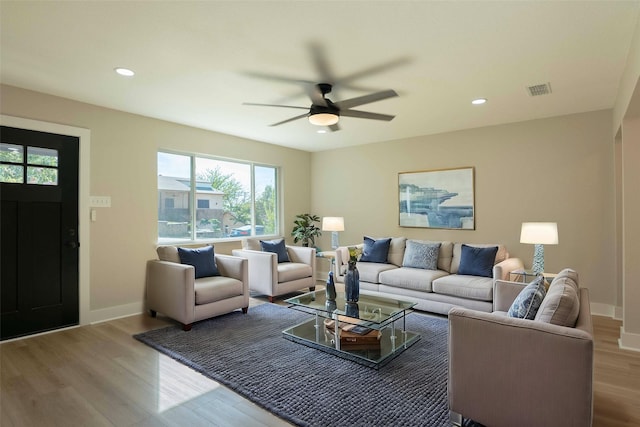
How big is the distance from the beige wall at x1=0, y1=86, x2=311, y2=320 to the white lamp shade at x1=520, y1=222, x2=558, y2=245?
450cm

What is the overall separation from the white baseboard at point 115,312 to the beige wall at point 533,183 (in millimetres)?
3741

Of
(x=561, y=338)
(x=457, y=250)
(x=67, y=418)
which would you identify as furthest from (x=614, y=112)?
(x=67, y=418)

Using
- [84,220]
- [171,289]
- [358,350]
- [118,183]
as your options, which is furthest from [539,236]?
[84,220]

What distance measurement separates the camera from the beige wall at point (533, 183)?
13.5 feet

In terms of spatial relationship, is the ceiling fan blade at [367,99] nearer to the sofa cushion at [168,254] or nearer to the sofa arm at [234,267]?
the sofa arm at [234,267]

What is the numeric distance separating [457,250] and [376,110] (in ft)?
7.20

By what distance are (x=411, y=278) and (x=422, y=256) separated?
0.52 metres

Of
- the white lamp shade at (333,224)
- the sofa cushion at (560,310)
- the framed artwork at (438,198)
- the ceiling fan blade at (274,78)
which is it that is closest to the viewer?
the sofa cushion at (560,310)

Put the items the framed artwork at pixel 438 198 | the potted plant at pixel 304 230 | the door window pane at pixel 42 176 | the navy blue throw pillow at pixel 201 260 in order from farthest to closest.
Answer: the potted plant at pixel 304 230, the framed artwork at pixel 438 198, the navy blue throw pillow at pixel 201 260, the door window pane at pixel 42 176

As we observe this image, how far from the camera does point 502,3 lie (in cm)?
204

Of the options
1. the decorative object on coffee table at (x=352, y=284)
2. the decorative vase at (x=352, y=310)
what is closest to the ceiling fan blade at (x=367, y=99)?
the decorative object on coffee table at (x=352, y=284)

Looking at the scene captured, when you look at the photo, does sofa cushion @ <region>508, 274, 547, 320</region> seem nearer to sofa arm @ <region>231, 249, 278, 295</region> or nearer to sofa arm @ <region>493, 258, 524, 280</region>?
sofa arm @ <region>493, 258, 524, 280</region>

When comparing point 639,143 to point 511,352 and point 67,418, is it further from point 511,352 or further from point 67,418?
point 67,418

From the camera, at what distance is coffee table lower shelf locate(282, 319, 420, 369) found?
2797 mm
